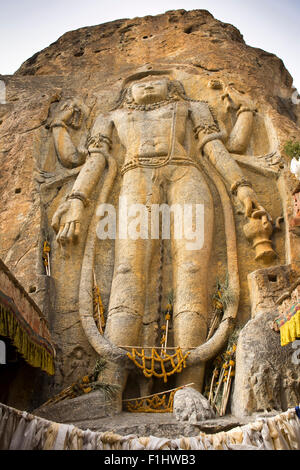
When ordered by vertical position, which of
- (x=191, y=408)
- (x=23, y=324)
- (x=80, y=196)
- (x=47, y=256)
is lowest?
(x=191, y=408)

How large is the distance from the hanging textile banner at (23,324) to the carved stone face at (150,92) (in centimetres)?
506

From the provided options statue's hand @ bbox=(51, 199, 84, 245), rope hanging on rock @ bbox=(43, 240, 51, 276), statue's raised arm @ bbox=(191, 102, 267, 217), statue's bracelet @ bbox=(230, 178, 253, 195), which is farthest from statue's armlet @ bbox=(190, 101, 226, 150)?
rope hanging on rock @ bbox=(43, 240, 51, 276)

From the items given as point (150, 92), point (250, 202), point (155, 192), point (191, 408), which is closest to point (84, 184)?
point (155, 192)

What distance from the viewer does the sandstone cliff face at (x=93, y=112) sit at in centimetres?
875

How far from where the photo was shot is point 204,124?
1032 centimetres

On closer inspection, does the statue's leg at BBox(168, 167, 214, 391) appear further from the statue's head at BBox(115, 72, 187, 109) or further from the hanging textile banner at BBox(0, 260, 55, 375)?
the statue's head at BBox(115, 72, 187, 109)

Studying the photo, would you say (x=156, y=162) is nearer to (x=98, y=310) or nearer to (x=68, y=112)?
(x=68, y=112)

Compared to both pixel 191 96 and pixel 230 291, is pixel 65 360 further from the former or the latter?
pixel 191 96

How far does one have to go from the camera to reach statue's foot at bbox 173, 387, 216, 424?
21.5 feet

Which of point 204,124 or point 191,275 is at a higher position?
point 204,124

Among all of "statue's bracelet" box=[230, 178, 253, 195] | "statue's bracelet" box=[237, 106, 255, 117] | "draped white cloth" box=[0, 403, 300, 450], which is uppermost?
"statue's bracelet" box=[237, 106, 255, 117]

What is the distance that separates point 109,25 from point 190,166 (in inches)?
234

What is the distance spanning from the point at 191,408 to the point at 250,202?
3.66 m

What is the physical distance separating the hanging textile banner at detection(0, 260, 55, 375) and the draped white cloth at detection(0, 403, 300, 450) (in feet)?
5.93
